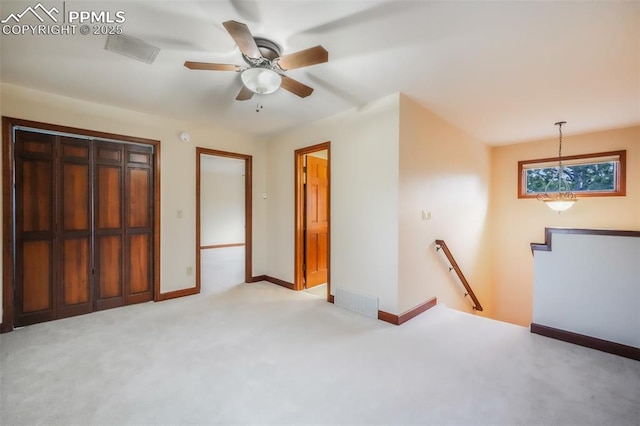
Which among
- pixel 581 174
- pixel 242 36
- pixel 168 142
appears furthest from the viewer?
pixel 581 174

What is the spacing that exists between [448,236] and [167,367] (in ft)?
12.1

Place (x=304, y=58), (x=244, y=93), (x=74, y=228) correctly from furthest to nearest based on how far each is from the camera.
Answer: (x=74, y=228), (x=244, y=93), (x=304, y=58)

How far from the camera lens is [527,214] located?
5090mm

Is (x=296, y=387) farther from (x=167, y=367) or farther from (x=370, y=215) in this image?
(x=370, y=215)

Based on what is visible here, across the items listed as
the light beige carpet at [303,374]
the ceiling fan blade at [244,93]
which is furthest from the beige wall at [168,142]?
the ceiling fan blade at [244,93]

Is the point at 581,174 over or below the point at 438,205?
over

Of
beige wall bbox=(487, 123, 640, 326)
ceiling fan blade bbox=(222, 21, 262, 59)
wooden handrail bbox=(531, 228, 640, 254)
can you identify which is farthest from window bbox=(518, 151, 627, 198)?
ceiling fan blade bbox=(222, 21, 262, 59)

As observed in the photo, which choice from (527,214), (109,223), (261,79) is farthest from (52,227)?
(527,214)

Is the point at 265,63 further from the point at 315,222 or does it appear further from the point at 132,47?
the point at 315,222

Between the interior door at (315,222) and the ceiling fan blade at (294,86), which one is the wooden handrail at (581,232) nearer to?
the ceiling fan blade at (294,86)

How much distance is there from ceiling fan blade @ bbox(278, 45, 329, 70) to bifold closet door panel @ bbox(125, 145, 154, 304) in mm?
2691

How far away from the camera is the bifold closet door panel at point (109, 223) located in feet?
11.1

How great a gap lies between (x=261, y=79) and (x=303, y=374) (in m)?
2.28

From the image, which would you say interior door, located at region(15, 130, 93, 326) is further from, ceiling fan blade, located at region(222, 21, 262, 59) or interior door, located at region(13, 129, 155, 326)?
ceiling fan blade, located at region(222, 21, 262, 59)
